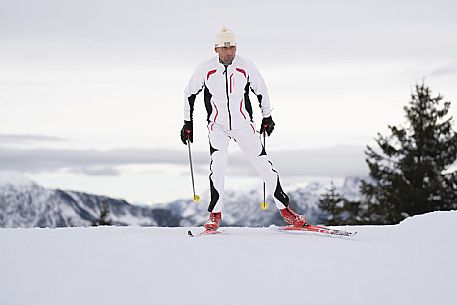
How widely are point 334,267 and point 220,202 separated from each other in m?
3.03

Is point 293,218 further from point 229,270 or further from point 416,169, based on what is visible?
point 416,169

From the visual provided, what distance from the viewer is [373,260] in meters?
5.93

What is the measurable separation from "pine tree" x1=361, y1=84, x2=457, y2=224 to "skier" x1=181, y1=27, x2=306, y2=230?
18923 millimetres

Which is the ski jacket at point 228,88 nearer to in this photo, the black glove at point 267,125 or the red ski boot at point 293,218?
the black glove at point 267,125

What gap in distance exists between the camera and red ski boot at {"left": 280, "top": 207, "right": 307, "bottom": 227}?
26.9 feet

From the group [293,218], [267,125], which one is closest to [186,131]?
[267,125]

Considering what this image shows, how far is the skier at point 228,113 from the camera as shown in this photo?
8094 millimetres

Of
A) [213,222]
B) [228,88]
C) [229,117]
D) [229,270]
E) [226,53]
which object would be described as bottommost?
[229,270]

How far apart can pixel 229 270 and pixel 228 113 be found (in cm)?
297

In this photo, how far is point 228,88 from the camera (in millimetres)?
8086

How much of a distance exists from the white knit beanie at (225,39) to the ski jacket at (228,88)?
0.22 m

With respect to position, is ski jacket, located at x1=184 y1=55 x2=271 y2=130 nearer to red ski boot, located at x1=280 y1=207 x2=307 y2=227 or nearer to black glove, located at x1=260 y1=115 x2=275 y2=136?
black glove, located at x1=260 y1=115 x2=275 y2=136

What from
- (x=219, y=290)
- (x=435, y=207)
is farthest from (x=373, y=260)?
(x=435, y=207)

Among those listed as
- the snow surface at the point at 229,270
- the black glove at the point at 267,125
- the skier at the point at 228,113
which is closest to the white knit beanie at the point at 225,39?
the skier at the point at 228,113
